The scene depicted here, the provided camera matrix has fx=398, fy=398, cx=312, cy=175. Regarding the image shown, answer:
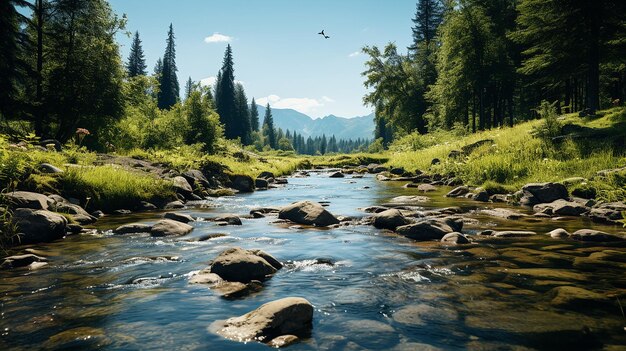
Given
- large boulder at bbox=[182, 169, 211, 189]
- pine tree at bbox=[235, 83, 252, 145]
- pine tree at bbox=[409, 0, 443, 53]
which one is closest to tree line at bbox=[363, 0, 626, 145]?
pine tree at bbox=[409, 0, 443, 53]

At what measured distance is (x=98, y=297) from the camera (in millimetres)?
5211

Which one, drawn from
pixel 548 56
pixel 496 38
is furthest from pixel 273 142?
pixel 548 56

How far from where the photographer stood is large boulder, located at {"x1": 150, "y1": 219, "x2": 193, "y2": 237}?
9.20 m

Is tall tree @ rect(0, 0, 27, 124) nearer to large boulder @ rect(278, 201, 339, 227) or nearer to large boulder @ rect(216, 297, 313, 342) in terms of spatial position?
large boulder @ rect(278, 201, 339, 227)

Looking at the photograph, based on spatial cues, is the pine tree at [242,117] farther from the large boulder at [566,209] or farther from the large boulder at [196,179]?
the large boulder at [566,209]

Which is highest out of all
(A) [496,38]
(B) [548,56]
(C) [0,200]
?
(A) [496,38]

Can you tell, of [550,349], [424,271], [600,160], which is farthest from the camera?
[600,160]

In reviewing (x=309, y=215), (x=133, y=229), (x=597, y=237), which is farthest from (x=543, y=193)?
(x=133, y=229)

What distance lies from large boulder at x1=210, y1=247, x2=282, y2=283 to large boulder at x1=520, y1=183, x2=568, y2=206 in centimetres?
1068

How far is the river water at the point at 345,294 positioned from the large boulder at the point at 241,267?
245 mm

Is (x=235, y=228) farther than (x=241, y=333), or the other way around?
(x=235, y=228)

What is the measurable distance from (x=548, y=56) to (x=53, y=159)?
2551 centimetres

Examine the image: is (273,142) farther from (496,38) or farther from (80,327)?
(80,327)

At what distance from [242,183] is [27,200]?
13.4 metres
